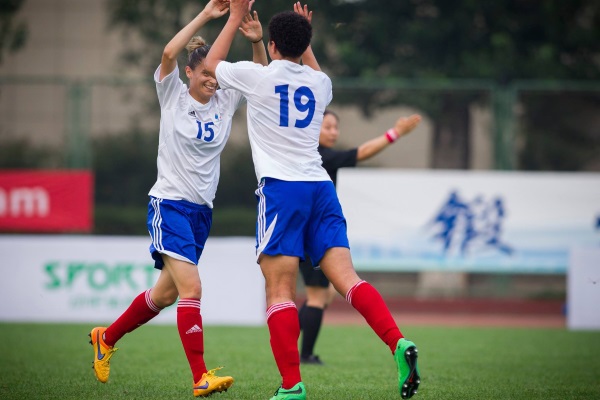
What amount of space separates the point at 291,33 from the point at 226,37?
379 mm

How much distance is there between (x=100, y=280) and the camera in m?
12.2

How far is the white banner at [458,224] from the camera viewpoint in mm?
14258

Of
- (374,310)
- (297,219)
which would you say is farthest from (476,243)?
(297,219)

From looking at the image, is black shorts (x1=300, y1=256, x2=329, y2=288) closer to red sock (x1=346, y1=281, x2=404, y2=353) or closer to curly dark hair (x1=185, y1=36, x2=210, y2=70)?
curly dark hair (x1=185, y1=36, x2=210, y2=70)

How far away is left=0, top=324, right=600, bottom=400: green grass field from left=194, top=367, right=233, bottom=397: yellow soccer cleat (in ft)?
0.74

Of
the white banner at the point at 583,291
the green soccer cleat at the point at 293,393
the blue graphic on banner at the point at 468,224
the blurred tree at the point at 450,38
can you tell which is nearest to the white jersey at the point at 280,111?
the green soccer cleat at the point at 293,393

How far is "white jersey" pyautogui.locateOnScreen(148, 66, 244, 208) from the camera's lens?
18.9ft

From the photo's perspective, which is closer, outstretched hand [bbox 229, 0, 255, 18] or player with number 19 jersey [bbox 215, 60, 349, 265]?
player with number 19 jersey [bbox 215, 60, 349, 265]

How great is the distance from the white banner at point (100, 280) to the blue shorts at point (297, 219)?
6.89 m

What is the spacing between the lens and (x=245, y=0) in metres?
5.32

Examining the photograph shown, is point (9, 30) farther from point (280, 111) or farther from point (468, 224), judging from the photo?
point (280, 111)

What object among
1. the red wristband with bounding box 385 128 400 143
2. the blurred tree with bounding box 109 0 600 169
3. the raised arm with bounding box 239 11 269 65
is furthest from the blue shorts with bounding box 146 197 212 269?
the blurred tree with bounding box 109 0 600 169

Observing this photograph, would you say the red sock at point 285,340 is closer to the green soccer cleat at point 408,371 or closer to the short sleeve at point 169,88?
the green soccer cleat at point 408,371

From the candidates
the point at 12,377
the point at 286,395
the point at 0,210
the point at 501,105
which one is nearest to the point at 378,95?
the point at 501,105
